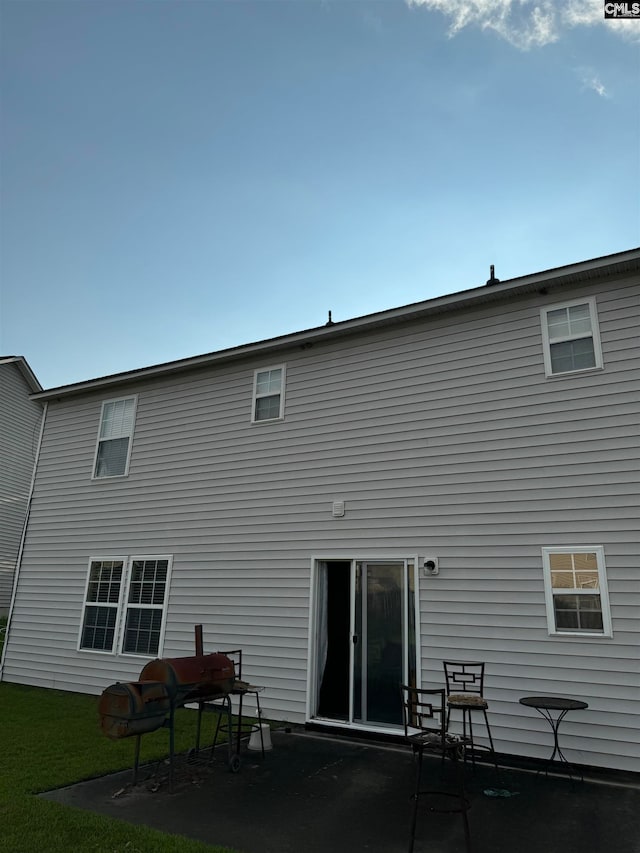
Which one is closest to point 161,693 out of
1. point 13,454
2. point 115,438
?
point 115,438

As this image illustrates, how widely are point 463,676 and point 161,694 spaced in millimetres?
3342

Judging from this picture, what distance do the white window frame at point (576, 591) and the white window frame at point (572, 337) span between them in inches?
80.5

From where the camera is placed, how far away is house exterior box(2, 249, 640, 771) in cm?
571

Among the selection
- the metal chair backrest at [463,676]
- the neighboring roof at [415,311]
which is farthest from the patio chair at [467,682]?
the neighboring roof at [415,311]

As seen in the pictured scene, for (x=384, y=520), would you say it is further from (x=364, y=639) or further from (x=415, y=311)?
(x=415, y=311)

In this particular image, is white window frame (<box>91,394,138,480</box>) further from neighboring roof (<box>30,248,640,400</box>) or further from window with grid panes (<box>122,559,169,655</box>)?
window with grid panes (<box>122,559,169,655</box>)

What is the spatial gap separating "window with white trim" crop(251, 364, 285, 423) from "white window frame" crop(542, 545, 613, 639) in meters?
4.35

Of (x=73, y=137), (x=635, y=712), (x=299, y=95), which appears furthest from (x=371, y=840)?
(x=73, y=137)

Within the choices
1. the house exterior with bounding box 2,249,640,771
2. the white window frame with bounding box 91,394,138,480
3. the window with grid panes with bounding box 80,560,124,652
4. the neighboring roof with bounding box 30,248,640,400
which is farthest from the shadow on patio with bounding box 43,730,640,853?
the white window frame with bounding box 91,394,138,480

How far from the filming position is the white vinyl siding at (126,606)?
28.0 ft

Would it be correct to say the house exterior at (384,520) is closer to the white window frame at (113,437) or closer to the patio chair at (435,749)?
the white window frame at (113,437)

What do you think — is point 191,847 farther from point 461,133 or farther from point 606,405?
point 461,133

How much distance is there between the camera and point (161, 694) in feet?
15.3

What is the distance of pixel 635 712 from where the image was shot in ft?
16.9
